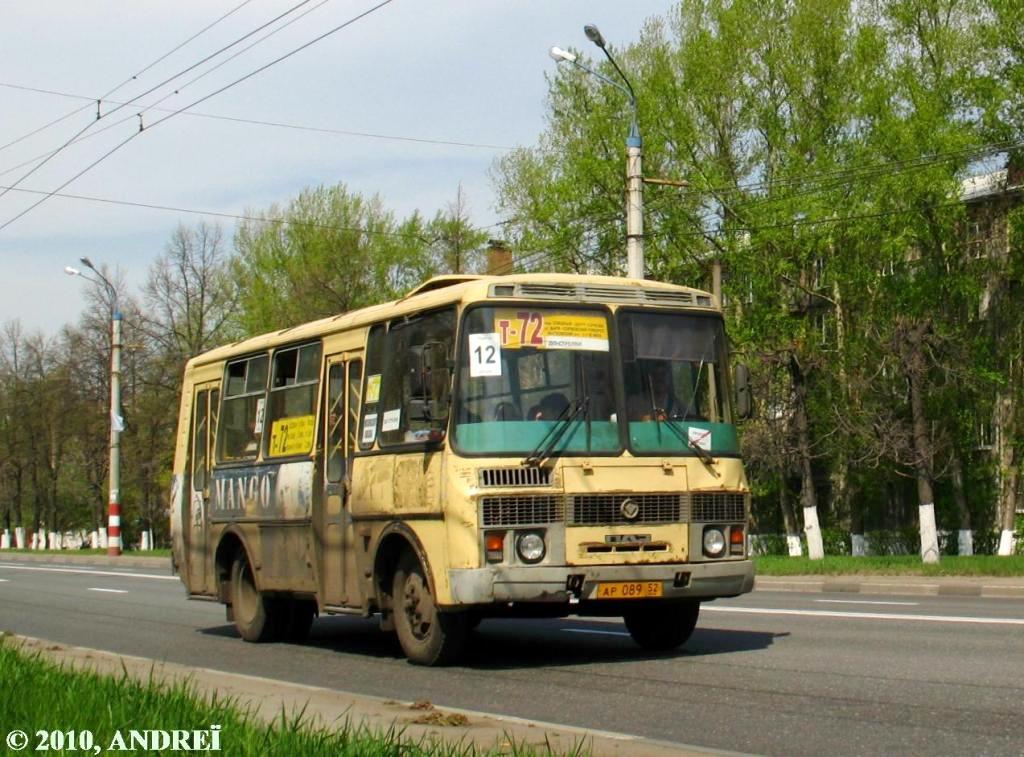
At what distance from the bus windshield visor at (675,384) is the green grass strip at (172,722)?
4.44 metres

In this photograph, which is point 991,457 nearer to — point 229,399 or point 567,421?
point 229,399

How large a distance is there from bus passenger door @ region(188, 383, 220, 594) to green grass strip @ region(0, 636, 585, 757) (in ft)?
A: 24.2

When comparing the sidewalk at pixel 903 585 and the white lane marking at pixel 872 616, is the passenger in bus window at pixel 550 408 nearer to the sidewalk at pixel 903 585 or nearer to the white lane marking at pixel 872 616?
the white lane marking at pixel 872 616

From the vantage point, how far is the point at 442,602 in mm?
11375

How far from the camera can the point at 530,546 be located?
37.0ft

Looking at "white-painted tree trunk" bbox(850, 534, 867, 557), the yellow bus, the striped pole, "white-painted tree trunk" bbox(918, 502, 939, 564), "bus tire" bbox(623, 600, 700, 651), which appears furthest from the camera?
the striped pole

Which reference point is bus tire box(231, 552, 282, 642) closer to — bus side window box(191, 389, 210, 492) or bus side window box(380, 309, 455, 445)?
bus side window box(191, 389, 210, 492)

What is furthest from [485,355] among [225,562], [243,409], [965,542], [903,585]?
[965,542]

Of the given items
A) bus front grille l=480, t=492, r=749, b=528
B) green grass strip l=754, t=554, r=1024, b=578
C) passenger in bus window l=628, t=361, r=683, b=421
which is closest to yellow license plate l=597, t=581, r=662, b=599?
bus front grille l=480, t=492, r=749, b=528

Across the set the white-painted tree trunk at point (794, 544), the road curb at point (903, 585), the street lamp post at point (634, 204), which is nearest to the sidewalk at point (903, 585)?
the road curb at point (903, 585)

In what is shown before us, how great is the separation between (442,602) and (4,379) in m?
71.4

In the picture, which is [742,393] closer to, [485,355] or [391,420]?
[485,355]

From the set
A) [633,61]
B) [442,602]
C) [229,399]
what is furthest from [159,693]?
[633,61]

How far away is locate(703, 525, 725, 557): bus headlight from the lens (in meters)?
11.9
